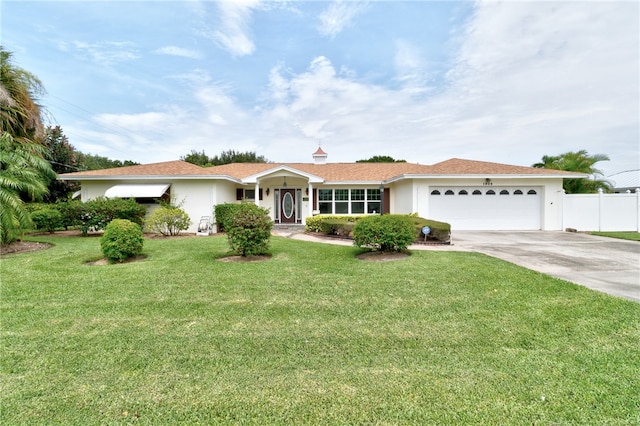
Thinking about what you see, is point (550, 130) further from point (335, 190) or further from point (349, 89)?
point (335, 190)

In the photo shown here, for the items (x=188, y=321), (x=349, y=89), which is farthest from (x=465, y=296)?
(x=349, y=89)

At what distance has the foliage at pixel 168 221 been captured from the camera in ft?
47.9

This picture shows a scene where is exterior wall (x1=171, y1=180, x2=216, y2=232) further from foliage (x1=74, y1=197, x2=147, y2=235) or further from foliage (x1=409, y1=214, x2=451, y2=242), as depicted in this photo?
foliage (x1=409, y1=214, x2=451, y2=242)

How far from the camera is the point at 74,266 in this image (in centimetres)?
811

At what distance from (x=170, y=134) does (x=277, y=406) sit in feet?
102

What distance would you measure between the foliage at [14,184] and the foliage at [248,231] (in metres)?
7.50

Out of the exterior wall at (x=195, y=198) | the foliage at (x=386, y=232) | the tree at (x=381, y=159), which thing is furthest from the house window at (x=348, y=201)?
the tree at (x=381, y=159)

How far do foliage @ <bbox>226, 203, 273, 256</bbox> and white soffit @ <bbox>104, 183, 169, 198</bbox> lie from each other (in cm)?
885

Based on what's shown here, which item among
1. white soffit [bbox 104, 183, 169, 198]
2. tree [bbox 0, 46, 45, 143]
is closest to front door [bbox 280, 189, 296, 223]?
white soffit [bbox 104, 183, 169, 198]

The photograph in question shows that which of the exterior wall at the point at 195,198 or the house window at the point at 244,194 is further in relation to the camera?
the house window at the point at 244,194

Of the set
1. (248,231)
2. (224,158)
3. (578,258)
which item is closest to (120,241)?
(248,231)

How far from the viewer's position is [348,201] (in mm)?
20203

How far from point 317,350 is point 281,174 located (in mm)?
15467

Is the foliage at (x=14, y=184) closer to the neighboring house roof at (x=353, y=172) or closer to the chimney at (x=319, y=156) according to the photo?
the neighboring house roof at (x=353, y=172)
